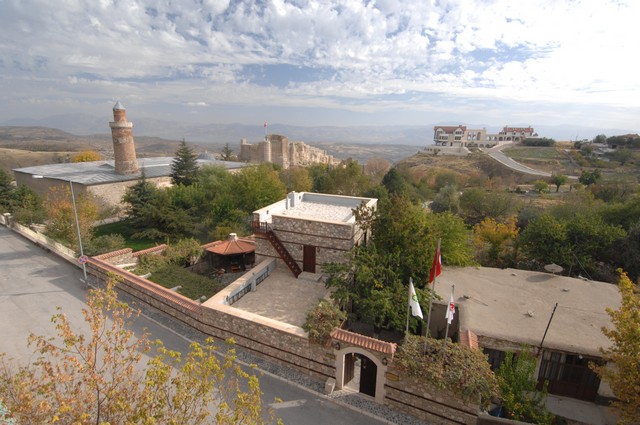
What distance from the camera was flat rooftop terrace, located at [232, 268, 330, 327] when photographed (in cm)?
1359

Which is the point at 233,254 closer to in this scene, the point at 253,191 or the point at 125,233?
the point at 253,191

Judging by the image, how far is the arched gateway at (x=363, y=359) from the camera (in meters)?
10.3

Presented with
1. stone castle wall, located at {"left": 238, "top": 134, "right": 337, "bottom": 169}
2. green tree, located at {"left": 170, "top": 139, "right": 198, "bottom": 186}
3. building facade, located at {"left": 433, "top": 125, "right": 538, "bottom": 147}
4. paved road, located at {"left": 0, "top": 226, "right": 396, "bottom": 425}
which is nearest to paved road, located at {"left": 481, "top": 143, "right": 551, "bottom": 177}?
building facade, located at {"left": 433, "top": 125, "right": 538, "bottom": 147}

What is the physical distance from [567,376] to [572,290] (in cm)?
455

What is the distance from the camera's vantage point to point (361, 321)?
1462 cm

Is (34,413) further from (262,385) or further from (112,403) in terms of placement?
(262,385)

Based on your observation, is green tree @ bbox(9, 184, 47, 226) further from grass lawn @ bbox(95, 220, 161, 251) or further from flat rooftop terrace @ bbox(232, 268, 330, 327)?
flat rooftop terrace @ bbox(232, 268, 330, 327)

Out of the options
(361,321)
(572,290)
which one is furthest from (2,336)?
(572,290)

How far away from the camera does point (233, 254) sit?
19281mm

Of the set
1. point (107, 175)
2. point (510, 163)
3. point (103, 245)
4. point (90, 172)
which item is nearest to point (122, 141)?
point (107, 175)

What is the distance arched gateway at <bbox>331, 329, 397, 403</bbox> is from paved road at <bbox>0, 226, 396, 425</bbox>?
0.86 meters

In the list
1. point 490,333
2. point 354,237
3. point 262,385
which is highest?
point 354,237

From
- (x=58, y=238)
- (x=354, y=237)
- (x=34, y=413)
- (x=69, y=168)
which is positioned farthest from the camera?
(x=69, y=168)

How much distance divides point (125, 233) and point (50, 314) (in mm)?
15076
